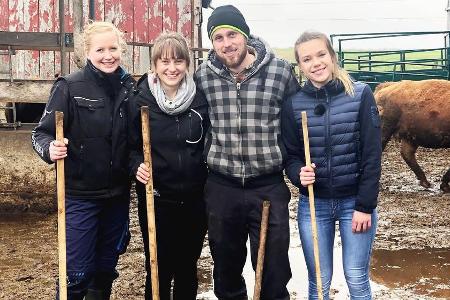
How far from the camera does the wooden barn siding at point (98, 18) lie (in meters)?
8.56

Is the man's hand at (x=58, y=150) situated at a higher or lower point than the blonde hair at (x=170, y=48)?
lower

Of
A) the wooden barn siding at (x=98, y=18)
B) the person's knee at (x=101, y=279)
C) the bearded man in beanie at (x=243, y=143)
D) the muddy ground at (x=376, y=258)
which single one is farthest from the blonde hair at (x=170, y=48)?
the wooden barn siding at (x=98, y=18)

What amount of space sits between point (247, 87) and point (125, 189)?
0.89 meters

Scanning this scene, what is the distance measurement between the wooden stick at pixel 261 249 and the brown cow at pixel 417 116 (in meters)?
5.83

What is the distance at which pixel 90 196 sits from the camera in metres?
3.30

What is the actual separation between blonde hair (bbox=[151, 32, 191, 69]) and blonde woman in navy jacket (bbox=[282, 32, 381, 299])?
612 mm

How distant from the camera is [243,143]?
3287 millimetres

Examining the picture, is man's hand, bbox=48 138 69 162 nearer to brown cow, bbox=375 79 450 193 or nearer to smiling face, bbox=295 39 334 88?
smiling face, bbox=295 39 334 88

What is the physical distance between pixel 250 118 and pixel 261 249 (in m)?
0.70

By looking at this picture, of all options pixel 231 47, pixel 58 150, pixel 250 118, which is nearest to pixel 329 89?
pixel 250 118

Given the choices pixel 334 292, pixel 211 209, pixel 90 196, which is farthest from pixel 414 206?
pixel 90 196

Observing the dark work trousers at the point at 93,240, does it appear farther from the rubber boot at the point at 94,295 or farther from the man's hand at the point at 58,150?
the man's hand at the point at 58,150

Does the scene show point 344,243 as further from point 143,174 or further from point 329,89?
point 143,174

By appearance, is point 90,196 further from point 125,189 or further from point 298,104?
point 298,104
